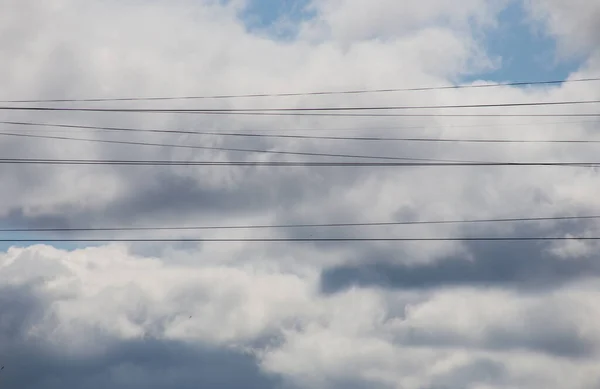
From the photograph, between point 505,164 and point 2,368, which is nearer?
point 505,164

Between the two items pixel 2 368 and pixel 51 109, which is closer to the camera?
pixel 51 109

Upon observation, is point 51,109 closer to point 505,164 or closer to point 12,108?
point 12,108

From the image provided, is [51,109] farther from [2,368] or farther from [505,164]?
[2,368]

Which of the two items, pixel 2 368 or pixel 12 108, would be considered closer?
pixel 12 108

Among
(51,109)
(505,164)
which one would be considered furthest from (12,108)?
(505,164)

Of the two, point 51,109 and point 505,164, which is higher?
point 51,109

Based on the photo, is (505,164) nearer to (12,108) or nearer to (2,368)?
(12,108)

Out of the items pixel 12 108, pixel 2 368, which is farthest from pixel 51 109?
pixel 2 368

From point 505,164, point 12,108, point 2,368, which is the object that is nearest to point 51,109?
point 12,108
